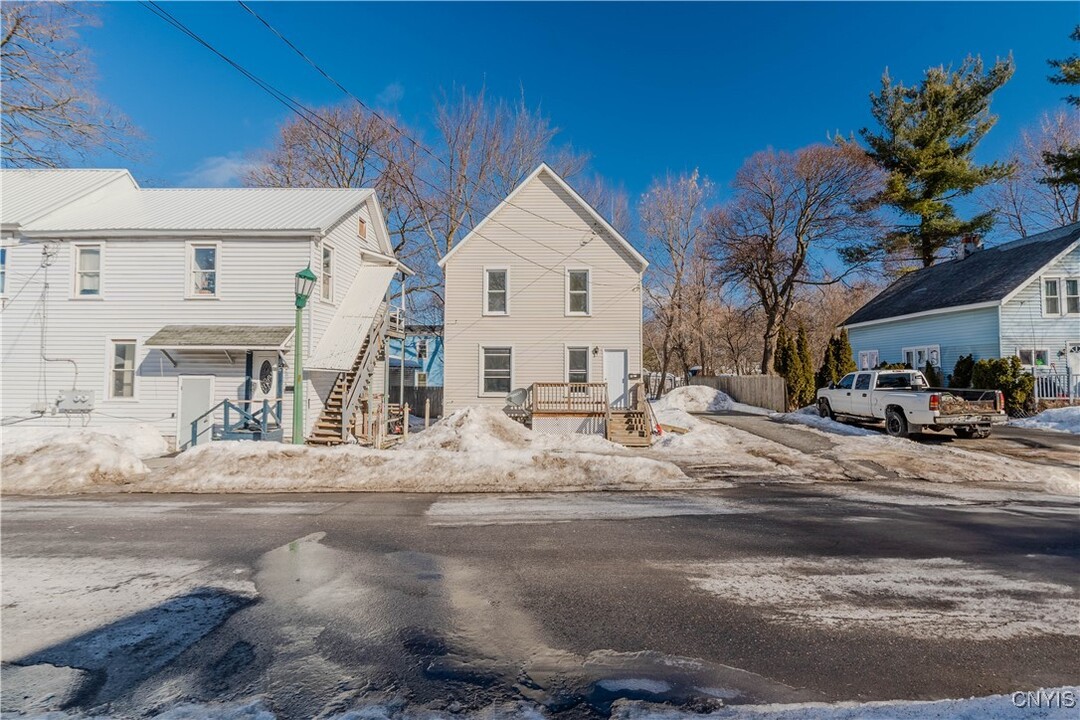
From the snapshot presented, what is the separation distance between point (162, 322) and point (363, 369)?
573cm

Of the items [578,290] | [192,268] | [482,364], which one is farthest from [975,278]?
[192,268]

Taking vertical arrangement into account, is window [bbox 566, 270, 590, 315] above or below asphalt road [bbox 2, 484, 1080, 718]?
above

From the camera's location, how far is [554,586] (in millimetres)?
4543

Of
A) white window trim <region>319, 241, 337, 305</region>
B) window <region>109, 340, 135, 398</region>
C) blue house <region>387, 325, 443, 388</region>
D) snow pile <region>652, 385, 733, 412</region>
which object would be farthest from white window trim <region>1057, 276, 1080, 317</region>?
window <region>109, 340, 135, 398</region>

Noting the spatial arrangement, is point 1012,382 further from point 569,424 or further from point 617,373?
point 569,424

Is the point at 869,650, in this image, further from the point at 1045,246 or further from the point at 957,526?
the point at 1045,246

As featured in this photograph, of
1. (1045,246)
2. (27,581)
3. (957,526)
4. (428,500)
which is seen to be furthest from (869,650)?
(1045,246)

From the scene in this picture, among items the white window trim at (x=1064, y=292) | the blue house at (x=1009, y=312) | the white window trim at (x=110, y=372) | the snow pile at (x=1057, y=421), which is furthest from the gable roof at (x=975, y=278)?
the white window trim at (x=110, y=372)

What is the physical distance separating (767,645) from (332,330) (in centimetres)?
1509

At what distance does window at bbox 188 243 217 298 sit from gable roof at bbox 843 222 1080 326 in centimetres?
2884

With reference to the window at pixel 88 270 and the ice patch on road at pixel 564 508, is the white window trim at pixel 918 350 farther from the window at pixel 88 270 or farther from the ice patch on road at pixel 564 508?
the window at pixel 88 270

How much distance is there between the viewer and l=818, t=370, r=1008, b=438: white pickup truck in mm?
13914

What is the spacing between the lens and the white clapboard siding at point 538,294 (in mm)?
18922

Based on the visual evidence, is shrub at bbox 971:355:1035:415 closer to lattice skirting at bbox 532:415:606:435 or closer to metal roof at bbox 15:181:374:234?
lattice skirting at bbox 532:415:606:435
